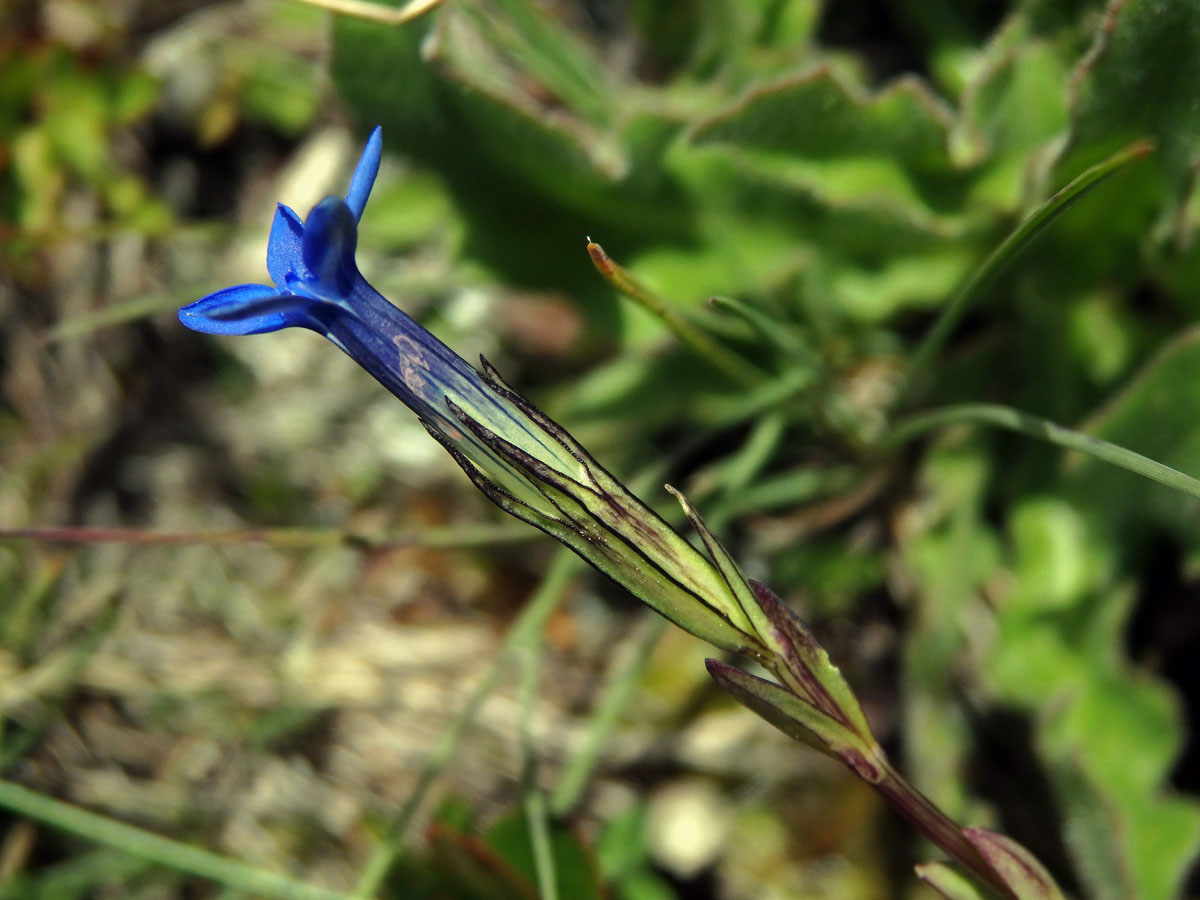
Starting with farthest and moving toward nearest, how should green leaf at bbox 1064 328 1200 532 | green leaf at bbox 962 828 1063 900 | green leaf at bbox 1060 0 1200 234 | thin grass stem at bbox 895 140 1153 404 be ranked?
green leaf at bbox 1064 328 1200 532, green leaf at bbox 1060 0 1200 234, thin grass stem at bbox 895 140 1153 404, green leaf at bbox 962 828 1063 900

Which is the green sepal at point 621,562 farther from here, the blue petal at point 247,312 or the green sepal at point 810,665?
the blue petal at point 247,312

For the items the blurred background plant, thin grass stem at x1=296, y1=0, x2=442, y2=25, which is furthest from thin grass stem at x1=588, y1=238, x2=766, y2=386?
thin grass stem at x1=296, y1=0, x2=442, y2=25

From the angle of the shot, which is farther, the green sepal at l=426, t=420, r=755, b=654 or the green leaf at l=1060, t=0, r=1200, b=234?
the green leaf at l=1060, t=0, r=1200, b=234

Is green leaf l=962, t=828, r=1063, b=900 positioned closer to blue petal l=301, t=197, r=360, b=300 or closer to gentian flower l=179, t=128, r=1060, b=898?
gentian flower l=179, t=128, r=1060, b=898

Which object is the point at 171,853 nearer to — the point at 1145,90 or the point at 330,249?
the point at 330,249

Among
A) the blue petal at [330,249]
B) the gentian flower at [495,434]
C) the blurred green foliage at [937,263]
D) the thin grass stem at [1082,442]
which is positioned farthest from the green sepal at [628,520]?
the blurred green foliage at [937,263]


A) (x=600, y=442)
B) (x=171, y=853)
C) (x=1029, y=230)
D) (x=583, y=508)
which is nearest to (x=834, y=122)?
(x=1029, y=230)
